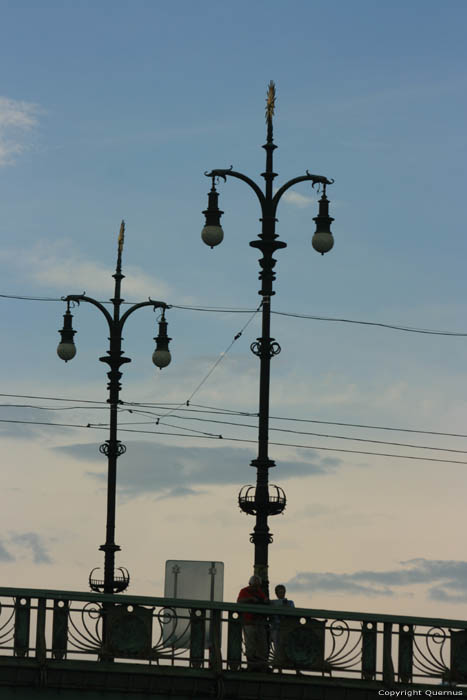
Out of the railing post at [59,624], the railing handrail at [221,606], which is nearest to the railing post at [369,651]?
the railing handrail at [221,606]

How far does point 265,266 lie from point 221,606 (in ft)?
19.0

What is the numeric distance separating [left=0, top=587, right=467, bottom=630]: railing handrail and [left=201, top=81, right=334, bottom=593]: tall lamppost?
1719mm

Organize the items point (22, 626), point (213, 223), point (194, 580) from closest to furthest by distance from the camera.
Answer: point (22, 626) → point (194, 580) → point (213, 223)

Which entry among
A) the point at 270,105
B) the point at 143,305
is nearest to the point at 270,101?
the point at 270,105

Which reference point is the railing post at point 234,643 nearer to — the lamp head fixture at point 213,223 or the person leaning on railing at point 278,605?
the person leaning on railing at point 278,605

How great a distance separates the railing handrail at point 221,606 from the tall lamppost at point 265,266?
1.72 metres

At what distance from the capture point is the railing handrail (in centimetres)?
2111

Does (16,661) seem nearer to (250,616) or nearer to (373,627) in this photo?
(250,616)

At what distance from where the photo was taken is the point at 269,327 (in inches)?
957

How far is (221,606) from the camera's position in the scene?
2139 centimetres

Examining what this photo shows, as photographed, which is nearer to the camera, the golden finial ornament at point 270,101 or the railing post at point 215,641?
the railing post at point 215,641

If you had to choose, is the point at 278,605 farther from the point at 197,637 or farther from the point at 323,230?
the point at 323,230

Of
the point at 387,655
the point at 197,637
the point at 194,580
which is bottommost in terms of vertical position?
the point at 387,655

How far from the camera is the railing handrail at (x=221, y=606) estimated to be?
2111 centimetres
